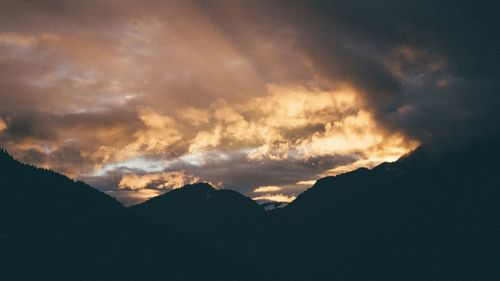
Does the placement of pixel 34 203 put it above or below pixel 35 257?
above

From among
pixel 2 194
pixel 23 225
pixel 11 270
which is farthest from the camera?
pixel 2 194

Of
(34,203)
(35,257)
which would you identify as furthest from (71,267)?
(34,203)

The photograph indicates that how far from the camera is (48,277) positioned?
14862 cm

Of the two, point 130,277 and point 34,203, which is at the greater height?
point 34,203

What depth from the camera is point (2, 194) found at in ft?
625

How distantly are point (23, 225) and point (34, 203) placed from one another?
2002cm

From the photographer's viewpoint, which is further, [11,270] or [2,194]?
[2,194]

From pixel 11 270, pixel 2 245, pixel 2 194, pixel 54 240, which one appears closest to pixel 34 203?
pixel 2 194

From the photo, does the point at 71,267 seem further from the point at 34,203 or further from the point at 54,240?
the point at 34,203

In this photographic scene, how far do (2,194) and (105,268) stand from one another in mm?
60746

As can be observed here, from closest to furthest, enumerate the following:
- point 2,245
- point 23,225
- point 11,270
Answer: point 11,270
point 2,245
point 23,225

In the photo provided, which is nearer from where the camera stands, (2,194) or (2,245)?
(2,245)

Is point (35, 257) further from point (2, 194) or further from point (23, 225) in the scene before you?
point (2, 194)

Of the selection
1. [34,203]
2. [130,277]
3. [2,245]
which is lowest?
[130,277]
